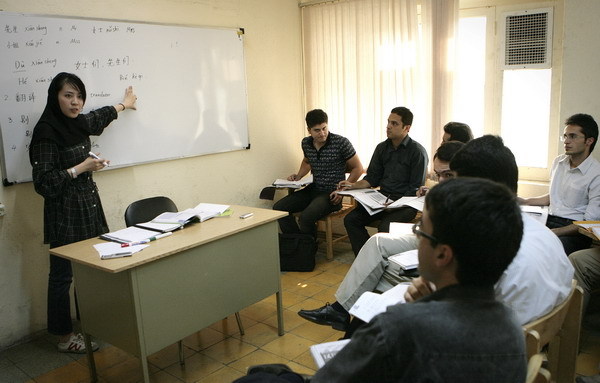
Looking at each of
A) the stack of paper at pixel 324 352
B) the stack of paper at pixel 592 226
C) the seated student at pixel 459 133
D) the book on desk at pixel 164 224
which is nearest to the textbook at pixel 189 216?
the book on desk at pixel 164 224

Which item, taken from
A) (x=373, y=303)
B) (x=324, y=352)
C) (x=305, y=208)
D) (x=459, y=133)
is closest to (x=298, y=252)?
(x=305, y=208)

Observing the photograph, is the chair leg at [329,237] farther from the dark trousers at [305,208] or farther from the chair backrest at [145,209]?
the chair backrest at [145,209]

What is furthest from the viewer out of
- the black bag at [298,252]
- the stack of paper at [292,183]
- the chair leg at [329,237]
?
the stack of paper at [292,183]

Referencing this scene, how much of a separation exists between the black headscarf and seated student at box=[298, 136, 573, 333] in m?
1.86

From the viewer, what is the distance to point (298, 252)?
4.26m

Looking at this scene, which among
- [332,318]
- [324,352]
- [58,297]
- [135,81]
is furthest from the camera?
[135,81]

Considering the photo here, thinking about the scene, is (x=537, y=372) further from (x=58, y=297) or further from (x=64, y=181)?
(x=58, y=297)

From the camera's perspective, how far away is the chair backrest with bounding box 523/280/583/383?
5.03 feet

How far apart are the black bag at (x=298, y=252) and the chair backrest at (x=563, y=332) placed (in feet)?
8.21

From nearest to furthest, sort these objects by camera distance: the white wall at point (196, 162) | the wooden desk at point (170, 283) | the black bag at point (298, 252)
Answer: the wooden desk at point (170, 283) → the white wall at point (196, 162) → the black bag at point (298, 252)

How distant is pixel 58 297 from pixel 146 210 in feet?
2.42

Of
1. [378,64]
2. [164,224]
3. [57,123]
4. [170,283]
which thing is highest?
[378,64]

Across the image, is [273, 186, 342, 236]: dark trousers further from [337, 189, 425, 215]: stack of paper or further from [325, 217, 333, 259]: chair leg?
[337, 189, 425, 215]: stack of paper

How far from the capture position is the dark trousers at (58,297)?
117 inches
